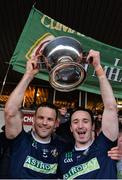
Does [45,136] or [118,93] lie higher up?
[118,93]

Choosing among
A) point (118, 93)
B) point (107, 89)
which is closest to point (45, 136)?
point (107, 89)

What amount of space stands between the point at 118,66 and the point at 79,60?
7.25ft

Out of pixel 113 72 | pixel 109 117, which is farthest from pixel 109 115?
pixel 113 72

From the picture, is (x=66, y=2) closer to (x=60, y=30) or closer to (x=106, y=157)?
(x=60, y=30)

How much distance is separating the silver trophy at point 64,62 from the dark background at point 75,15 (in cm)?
341

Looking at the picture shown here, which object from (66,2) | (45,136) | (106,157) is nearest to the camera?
(106,157)

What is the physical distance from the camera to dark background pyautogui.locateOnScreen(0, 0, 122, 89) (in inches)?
279

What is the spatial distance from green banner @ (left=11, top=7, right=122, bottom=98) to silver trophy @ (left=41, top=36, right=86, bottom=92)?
4.00 feet

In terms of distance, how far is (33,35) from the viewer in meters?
4.90

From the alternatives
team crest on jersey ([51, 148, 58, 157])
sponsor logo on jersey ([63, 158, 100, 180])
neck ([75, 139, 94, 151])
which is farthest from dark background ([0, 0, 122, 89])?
sponsor logo on jersey ([63, 158, 100, 180])

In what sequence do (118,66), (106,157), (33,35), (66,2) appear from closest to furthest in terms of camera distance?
(106,157)
(33,35)
(118,66)
(66,2)

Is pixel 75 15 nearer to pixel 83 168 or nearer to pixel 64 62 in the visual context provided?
pixel 64 62

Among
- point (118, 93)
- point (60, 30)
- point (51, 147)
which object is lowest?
point (51, 147)

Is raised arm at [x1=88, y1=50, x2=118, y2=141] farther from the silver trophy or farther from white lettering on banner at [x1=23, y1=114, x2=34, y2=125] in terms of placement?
white lettering on banner at [x1=23, y1=114, x2=34, y2=125]
